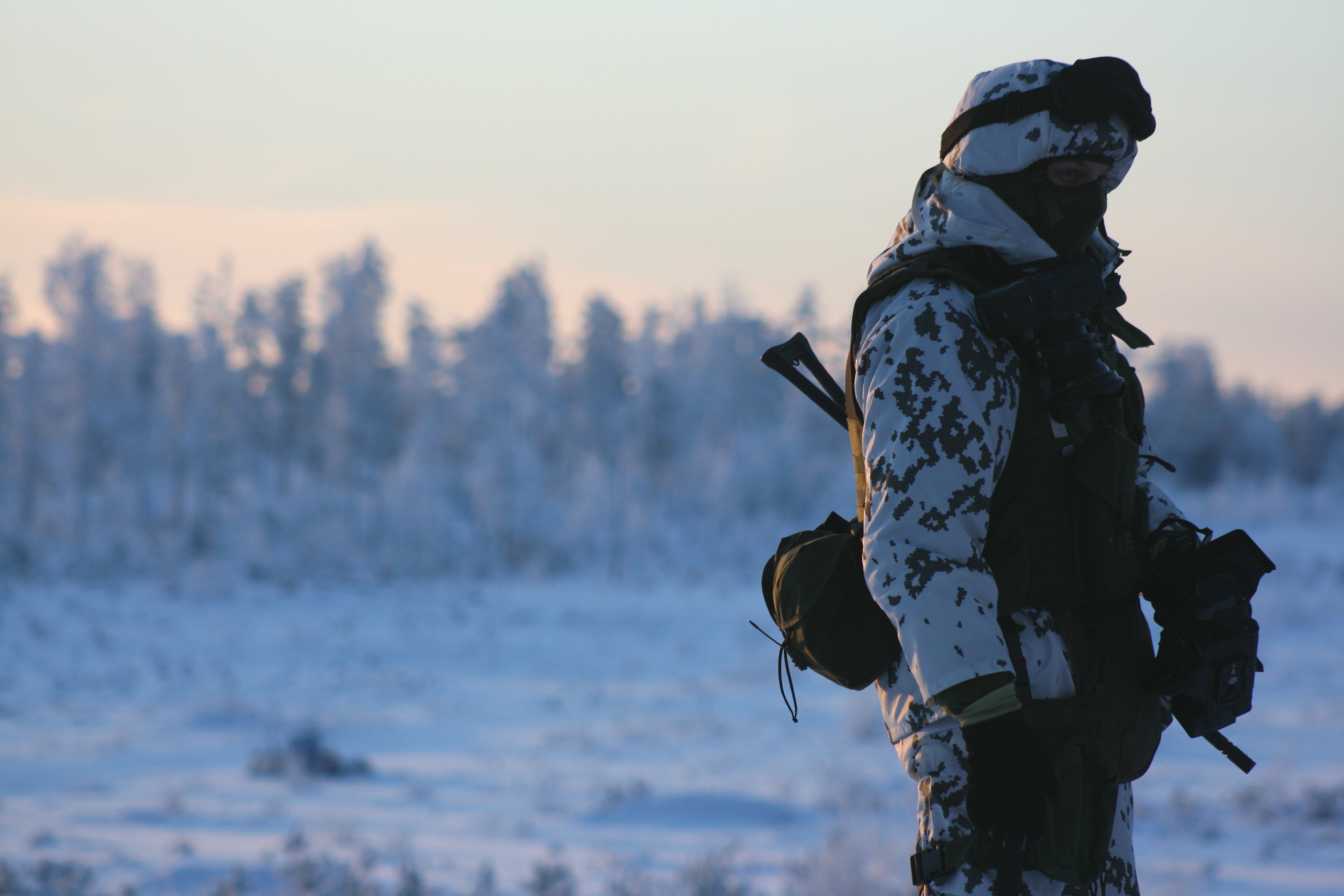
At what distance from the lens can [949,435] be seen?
6.64 feet

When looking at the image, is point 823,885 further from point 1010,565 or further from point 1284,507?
point 1284,507

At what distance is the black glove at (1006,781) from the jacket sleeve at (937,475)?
0.11 m

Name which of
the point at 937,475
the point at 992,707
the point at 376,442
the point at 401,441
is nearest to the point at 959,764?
the point at 992,707

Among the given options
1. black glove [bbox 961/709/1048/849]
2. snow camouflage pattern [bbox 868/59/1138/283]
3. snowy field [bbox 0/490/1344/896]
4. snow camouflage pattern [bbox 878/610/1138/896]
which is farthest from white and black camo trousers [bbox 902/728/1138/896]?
snowy field [bbox 0/490/1344/896]

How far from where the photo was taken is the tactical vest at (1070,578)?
6.75 ft

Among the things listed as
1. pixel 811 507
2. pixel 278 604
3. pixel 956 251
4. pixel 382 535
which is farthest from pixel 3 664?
pixel 811 507

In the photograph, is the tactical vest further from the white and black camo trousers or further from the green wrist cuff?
the green wrist cuff

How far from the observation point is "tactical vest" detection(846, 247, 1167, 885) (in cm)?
206

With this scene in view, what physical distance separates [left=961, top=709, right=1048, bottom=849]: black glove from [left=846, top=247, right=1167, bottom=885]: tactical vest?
11 centimetres

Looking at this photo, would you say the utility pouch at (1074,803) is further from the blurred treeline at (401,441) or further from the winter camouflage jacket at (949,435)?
the blurred treeline at (401,441)

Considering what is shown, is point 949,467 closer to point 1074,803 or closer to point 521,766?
point 1074,803

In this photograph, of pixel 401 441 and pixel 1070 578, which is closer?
pixel 1070 578

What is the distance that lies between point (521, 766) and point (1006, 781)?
8.70m

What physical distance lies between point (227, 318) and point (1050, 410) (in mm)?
49901
